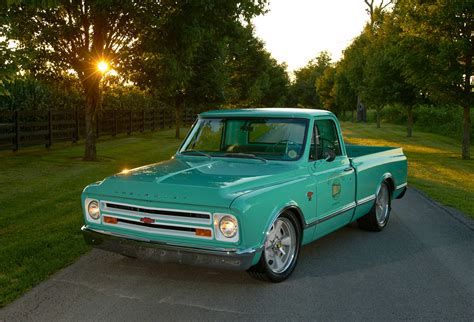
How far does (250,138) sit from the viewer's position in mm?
6641

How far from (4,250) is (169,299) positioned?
9.32 ft

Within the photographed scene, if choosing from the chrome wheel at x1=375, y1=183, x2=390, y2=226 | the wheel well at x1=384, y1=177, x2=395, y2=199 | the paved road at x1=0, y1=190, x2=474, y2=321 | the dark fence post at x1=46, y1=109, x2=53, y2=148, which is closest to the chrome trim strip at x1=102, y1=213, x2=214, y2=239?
the paved road at x1=0, y1=190, x2=474, y2=321

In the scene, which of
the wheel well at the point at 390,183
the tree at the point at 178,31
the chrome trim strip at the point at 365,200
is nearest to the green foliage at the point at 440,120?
the tree at the point at 178,31

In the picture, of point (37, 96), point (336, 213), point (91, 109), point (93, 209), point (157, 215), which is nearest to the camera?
point (157, 215)

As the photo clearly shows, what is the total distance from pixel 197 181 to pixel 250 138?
1612 mm

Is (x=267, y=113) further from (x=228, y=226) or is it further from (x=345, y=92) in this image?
(x=345, y=92)

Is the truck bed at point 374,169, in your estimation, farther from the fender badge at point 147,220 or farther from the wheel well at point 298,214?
the fender badge at point 147,220

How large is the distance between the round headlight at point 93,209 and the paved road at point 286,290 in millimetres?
667

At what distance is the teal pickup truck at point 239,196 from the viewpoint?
4.91 m

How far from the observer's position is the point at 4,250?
673 centimetres

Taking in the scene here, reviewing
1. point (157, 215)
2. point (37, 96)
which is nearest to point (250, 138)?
point (157, 215)

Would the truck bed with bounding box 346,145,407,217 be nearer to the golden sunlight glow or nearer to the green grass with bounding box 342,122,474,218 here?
the green grass with bounding box 342,122,474,218

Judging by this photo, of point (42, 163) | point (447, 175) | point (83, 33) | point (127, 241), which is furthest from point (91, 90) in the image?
point (127, 241)

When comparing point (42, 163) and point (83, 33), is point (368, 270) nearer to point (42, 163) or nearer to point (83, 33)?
point (42, 163)
